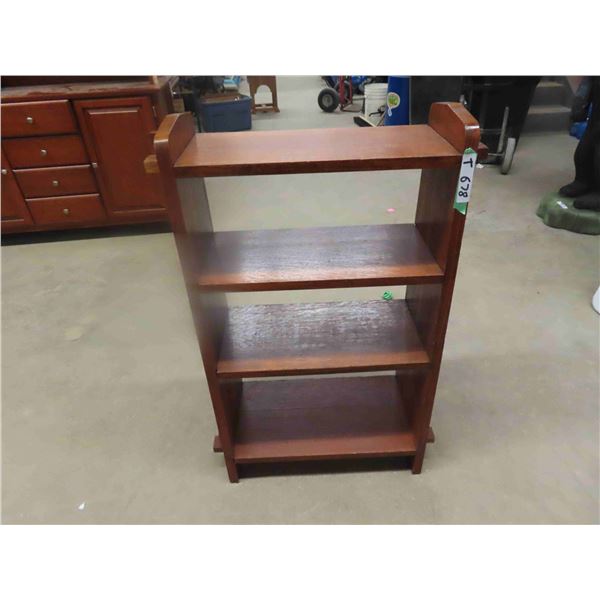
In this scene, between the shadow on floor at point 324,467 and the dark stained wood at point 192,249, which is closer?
the dark stained wood at point 192,249

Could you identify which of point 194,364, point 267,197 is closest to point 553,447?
point 194,364

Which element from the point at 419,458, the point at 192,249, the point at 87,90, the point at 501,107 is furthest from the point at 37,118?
the point at 501,107

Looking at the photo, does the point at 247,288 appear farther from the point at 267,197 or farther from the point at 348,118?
the point at 348,118

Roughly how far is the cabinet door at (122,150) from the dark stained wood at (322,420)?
1.79 meters

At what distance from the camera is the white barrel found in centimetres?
458

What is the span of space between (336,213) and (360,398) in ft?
6.03

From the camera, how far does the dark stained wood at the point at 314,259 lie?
1.04 meters

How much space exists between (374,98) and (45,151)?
133 inches

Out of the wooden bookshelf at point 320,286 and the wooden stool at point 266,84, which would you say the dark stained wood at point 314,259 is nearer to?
the wooden bookshelf at point 320,286

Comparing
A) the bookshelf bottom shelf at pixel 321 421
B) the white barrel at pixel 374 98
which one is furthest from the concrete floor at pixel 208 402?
the white barrel at pixel 374 98

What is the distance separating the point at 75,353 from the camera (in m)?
2.03

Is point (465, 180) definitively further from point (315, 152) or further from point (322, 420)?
point (322, 420)

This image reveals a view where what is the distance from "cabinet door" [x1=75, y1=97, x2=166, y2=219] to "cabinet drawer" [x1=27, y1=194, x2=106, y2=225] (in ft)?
0.27

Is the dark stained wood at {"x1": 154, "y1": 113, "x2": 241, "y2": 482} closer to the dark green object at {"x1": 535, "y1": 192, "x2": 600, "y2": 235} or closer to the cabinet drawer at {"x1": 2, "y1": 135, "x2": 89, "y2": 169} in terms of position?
the cabinet drawer at {"x1": 2, "y1": 135, "x2": 89, "y2": 169}
